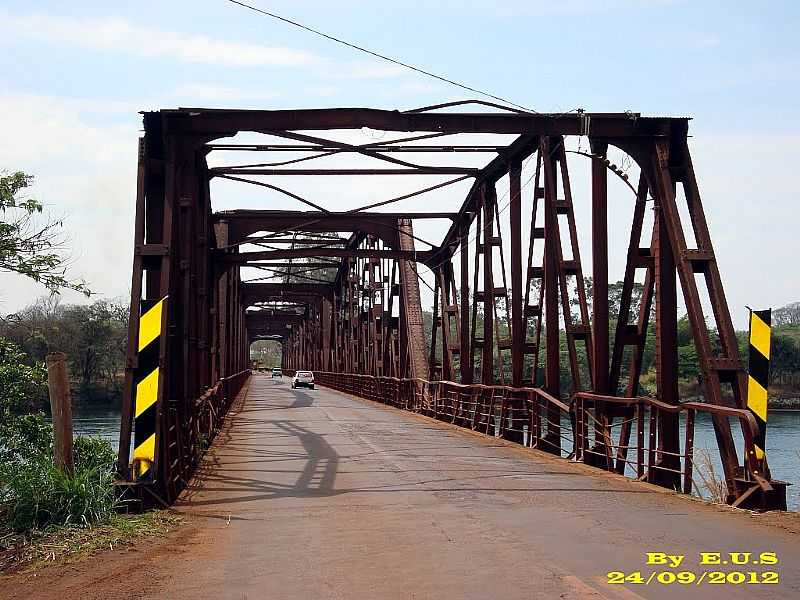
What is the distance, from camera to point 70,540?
663 centimetres

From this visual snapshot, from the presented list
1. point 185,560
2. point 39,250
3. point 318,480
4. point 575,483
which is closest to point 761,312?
point 575,483

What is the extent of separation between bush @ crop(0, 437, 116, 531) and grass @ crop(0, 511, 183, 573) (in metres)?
0.11

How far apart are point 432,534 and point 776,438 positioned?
19.6 m

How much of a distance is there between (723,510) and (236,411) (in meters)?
21.0

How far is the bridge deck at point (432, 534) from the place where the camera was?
5289 millimetres

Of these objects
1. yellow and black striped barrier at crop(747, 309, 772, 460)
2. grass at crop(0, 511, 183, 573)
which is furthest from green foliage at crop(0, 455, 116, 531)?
yellow and black striped barrier at crop(747, 309, 772, 460)

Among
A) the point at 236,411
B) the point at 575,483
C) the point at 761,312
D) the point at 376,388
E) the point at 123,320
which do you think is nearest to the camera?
the point at 761,312

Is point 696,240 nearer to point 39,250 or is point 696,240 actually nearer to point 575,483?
point 575,483

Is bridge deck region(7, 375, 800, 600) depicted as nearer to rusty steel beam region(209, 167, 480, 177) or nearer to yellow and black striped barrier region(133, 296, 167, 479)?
yellow and black striped barrier region(133, 296, 167, 479)

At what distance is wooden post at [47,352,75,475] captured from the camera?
757 centimetres

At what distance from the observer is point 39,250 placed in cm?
1584

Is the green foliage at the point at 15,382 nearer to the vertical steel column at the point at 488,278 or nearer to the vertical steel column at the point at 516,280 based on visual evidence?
the vertical steel column at the point at 516,280

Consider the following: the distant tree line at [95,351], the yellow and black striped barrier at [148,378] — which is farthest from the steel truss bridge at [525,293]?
the distant tree line at [95,351]

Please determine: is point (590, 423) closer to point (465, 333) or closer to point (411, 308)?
point (465, 333)
